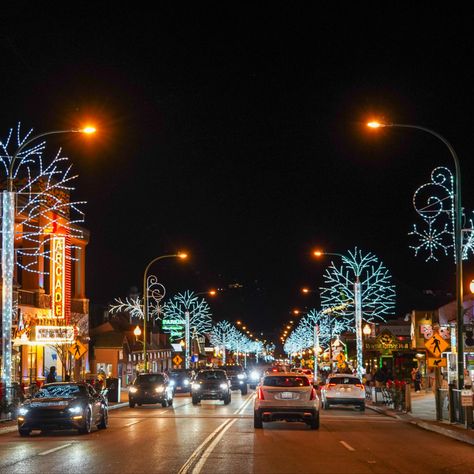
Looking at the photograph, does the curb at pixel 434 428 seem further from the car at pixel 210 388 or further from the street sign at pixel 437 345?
the car at pixel 210 388

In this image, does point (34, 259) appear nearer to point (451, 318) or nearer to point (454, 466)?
point (451, 318)

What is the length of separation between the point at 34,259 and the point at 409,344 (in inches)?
1252

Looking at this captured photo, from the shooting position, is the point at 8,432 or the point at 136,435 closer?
the point at 136,435

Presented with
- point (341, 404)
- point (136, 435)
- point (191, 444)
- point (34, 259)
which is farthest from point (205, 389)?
point (191, 444)

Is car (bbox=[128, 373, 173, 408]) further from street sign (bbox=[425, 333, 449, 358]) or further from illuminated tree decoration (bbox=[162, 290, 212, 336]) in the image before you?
illuminated tree decoration (bbox=[162, 290, 212, 336])

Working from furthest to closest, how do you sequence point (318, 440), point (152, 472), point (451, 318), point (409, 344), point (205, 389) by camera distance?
1. point (409, 344)
2. point (451, 318)
3. point (205, 389)
4. point (318, 440)
5. point (152, 472)

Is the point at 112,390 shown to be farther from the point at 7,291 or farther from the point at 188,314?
the point at 188,314

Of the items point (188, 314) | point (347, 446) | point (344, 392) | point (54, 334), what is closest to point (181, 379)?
point (188, 314)

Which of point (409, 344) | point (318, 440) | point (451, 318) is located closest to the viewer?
point (318, 440)

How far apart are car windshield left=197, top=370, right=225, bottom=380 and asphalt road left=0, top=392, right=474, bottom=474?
13228 millimetres

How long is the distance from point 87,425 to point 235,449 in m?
6.51

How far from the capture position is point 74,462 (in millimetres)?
15797

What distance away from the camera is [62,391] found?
78.2 ft

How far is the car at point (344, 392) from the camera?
35688mm
